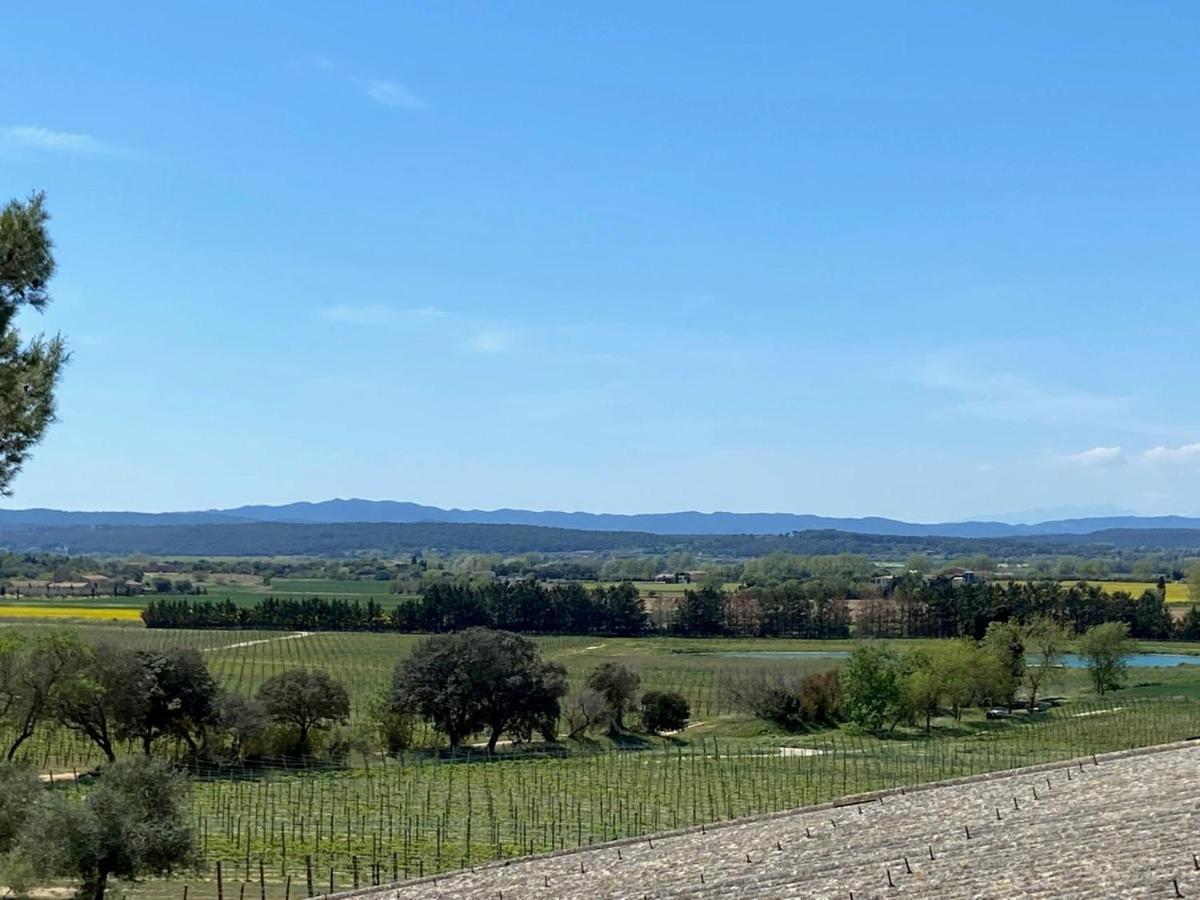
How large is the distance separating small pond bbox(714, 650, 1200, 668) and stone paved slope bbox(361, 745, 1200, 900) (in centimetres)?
8657

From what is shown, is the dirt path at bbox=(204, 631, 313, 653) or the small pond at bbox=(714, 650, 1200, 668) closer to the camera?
the small pond at bbox=(714, 650, 1200, 668)

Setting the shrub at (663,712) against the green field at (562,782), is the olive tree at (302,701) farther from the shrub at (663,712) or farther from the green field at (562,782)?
the shrub at (663,712)

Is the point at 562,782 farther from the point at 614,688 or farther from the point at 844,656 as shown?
the point at 844,656

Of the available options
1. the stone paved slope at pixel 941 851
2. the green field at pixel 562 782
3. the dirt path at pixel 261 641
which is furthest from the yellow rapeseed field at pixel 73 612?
the stone paved slope at pixel 941 851

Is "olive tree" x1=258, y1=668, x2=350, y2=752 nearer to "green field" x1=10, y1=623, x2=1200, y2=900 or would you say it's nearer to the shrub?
"green field" x1=10, y1=623, x2=1200, y2=900

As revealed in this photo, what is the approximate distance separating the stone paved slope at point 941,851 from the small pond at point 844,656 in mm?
86568

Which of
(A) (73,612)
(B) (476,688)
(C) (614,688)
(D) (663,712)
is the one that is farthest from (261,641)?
(B) (476,688)

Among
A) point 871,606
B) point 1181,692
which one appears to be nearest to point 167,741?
point 1181,692

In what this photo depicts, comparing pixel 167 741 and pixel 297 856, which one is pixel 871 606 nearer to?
pixel 167 741

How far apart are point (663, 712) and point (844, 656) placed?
163 feet

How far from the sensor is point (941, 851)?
68.8 ft

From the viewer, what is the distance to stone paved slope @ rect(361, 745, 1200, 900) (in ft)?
60.3

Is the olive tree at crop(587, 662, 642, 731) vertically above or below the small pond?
above

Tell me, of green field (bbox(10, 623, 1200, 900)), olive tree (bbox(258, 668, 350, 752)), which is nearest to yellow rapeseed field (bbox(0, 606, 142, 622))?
green field (bbox(10, 623, 1200, 900))
